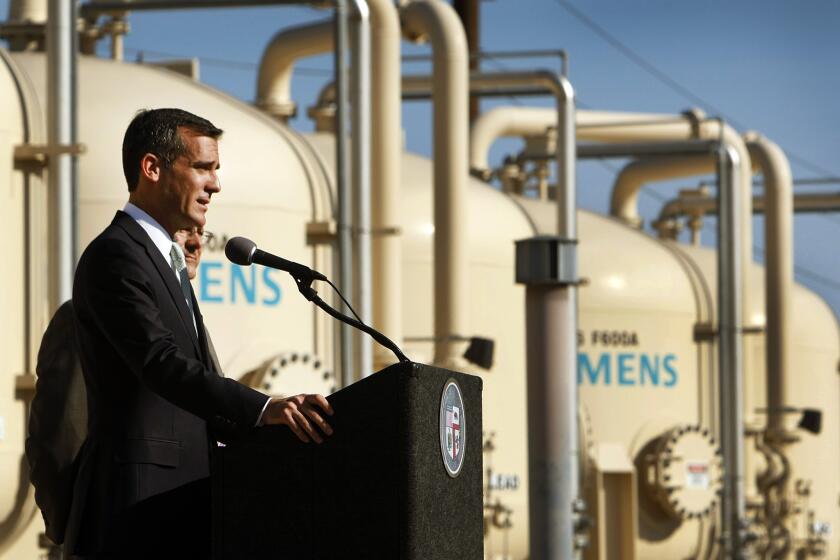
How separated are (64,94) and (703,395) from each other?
10.5 meters

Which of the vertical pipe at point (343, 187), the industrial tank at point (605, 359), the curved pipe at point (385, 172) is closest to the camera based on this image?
the vertical pipe at point (343, 187)

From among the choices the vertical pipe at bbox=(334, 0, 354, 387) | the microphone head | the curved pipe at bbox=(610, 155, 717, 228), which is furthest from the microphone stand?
the curved pipe at bbox=(610, 155, 717, 228)

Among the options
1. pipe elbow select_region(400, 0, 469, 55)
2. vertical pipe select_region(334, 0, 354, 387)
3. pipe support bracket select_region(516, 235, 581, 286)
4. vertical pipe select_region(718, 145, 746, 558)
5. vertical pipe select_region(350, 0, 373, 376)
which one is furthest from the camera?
vertical pipe select_region(718, 145, 746, 558)

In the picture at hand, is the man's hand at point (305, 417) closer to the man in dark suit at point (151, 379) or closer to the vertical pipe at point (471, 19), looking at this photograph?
the man in dark suit at point (151, 379)

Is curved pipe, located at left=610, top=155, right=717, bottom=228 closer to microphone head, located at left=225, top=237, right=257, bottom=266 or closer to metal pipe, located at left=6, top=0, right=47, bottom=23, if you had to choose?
metal pipe, located at left=6, top=0, right=47, bottom=23

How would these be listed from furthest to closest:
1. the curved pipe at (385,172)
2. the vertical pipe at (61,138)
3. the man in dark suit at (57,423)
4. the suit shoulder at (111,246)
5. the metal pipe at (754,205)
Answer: the metal pipe at (754,205), the curved pipe at (385,172), the vertical pipe at (61,138), the man in dark suit at (57,423), the suit shoulder at (111,246)

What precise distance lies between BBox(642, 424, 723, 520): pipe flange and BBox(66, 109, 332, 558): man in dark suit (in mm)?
14295

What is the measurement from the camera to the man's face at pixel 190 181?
13.4ft

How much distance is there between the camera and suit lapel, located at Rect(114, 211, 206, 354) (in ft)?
13.3

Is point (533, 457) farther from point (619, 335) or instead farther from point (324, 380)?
point (619, 335)

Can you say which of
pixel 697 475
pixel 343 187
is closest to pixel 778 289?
pixel 697 475

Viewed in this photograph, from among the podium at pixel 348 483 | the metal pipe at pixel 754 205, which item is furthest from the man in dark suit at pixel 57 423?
the metal pipe at pixel 754 205

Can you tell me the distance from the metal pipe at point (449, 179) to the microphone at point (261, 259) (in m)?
10.2

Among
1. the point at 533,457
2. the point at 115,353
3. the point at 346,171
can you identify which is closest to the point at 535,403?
the point at 533,457
